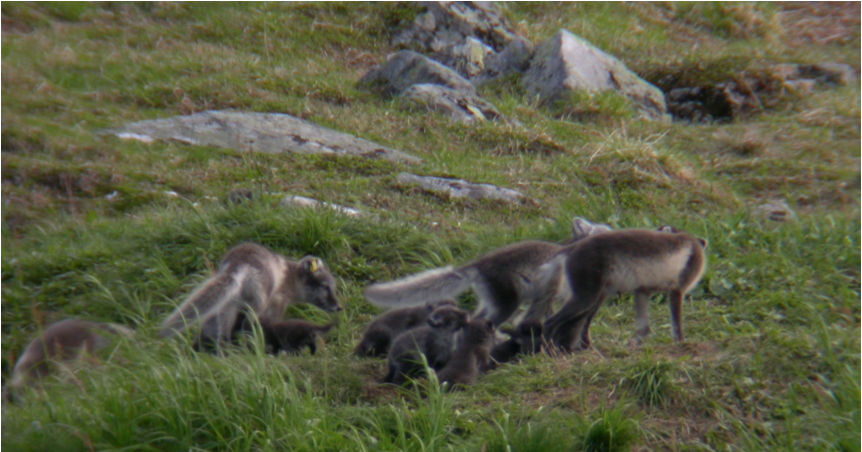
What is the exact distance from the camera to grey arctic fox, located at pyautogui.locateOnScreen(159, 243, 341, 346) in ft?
18.8

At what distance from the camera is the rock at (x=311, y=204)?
7.95m

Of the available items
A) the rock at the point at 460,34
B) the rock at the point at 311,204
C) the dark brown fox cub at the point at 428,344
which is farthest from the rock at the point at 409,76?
the dark brown fox cub at the point at 428,344

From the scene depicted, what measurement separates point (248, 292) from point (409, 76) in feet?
24.0

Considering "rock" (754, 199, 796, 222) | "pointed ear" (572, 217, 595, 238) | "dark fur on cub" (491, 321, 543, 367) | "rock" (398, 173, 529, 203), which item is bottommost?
"rock" (754, 199, 796, 222)

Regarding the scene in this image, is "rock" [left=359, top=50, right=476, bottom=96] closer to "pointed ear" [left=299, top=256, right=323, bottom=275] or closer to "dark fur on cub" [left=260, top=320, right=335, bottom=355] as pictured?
"pointed ear" [left=299, top=256, right=323, bottom=275]

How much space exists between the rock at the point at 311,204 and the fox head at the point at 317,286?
3.72ft

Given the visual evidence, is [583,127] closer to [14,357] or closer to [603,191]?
[603,191]

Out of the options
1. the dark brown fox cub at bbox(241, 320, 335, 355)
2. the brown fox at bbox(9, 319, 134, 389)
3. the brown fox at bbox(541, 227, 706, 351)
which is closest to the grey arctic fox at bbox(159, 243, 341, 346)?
the dark brown fox cub at bbox(241, 320, 335, 355)

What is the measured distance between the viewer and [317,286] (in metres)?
→ 6.77

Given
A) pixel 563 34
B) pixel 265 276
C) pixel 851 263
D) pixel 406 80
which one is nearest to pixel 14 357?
pixel 265 276

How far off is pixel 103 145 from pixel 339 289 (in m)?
4.04

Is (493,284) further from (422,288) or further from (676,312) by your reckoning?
(676,312)

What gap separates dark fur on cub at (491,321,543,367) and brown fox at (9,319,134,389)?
231 cm

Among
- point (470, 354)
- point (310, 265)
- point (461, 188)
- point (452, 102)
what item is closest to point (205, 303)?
point (310, 265)
